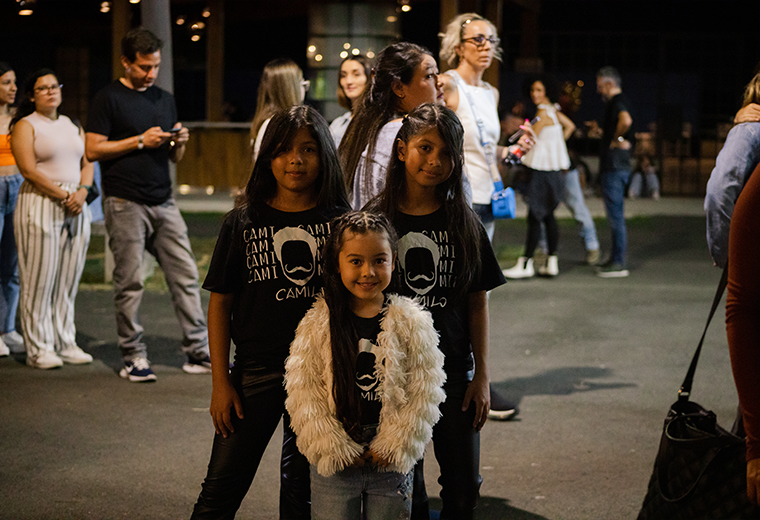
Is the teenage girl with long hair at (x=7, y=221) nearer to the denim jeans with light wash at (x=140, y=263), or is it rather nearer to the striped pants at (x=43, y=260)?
the striped pants at (x=43, y=260)

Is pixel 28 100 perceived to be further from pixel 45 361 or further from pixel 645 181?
pixel 645 181

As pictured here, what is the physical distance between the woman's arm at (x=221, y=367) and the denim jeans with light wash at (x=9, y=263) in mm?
3797

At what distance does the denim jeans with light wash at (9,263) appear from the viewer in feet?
19.7

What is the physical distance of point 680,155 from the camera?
1745cm

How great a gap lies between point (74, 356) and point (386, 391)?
379 centimetres

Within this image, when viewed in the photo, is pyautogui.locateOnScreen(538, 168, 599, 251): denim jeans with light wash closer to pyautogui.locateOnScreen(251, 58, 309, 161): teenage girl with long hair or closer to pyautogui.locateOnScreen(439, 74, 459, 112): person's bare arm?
pyautogui.locateOnScreen(251, 58, 309, 161): teenage girl with long hair

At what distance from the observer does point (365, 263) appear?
255cm

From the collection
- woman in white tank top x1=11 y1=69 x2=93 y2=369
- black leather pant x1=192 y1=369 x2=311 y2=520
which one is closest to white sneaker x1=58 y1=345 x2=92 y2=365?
woman in white tank top x1=11 y1=69 x2=93 y2=369

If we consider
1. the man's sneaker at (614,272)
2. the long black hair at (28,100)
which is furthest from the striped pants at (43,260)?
the man's sneaker at (614,272)

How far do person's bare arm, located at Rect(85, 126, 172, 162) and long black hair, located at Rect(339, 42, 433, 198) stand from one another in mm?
2134

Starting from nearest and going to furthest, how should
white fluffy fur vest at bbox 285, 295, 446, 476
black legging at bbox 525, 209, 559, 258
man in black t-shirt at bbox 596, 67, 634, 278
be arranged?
white fluffy fur vest at bbox 285, 295, 446, 476 → black legging at bbox 525, 209, 559, 258 → man in black t-shirt at bbox 596, 67, 634, 278

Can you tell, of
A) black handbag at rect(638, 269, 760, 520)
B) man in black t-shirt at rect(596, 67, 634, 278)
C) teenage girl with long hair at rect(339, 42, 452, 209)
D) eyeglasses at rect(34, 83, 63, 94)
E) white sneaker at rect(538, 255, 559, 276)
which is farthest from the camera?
man in black t-shirt at rect(596, 67, 634, 278)

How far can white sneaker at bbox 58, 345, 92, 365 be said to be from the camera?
573cm

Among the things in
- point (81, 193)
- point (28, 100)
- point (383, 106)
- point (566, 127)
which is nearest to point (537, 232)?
point (566, 127)
